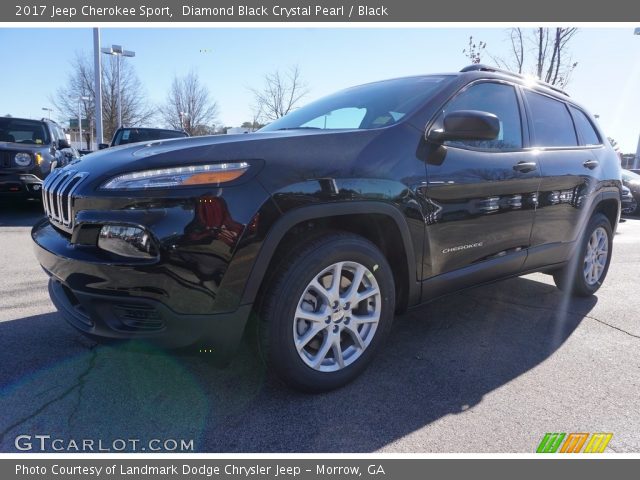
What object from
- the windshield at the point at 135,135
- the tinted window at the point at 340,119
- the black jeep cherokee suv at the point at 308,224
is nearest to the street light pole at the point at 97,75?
the windshield at the point at 135,135

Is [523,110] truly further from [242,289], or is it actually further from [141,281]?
[141,281]

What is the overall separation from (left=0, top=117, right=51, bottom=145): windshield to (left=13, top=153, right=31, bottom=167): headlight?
59cm

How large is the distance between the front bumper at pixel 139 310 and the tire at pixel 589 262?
10.5 ft

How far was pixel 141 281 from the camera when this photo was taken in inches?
72.0

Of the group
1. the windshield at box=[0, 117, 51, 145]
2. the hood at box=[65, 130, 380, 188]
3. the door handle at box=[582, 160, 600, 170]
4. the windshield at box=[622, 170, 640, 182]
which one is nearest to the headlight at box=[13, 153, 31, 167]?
the windshield at box=[0, 117, 51, 145]

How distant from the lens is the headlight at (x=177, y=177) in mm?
1860

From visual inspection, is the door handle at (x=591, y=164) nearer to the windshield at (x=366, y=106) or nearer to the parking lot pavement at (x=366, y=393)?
the parking lot pavement at (x=366, y=393)

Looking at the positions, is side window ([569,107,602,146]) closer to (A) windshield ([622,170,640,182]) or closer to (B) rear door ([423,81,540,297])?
(B) rear door ([423,81,540,297])

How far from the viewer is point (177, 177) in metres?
1.87

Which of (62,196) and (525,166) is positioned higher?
(525,166)

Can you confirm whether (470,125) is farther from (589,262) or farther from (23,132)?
(23,132)

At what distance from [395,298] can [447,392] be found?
0.57 m

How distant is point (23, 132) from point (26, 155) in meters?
1.12

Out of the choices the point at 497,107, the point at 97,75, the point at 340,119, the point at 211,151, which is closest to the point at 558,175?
the point at 497,107
